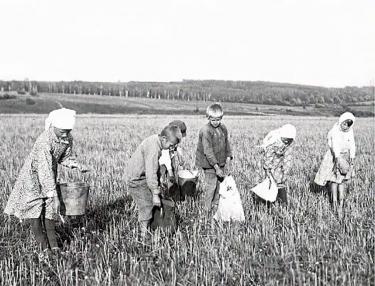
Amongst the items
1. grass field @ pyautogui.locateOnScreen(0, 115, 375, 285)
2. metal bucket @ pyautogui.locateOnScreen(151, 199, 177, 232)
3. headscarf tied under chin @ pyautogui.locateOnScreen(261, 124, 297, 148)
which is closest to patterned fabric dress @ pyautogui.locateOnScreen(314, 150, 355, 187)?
grass field @ pyautogui.locateOnScreen(0, 115, 375, 285)

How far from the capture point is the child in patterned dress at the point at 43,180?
14.5ft

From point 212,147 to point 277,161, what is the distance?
100 cm

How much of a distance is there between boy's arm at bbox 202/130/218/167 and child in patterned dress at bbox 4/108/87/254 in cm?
213

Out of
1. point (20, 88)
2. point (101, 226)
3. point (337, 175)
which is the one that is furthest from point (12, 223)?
point (20, 88)

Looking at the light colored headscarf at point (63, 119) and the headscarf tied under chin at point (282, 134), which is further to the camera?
the headscarf tied under chin at point (282, 134)

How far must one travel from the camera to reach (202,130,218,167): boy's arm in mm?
6098

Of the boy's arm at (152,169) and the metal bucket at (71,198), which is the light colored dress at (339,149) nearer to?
the boy's arm at (152,169)

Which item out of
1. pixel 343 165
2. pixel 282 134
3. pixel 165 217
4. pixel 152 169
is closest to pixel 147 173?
pixel 152 169

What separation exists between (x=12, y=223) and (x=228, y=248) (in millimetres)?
2971

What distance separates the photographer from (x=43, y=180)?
443 cm

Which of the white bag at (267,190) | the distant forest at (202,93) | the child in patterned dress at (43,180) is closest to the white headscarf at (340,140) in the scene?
the white bag at (267,190)

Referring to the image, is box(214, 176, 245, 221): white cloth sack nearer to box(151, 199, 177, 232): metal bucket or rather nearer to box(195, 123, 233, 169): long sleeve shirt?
box(195, 123, 233, 169): long sleeve shirt

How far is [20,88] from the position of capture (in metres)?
83.5

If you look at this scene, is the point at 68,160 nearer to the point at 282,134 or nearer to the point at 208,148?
the point at 208,148
